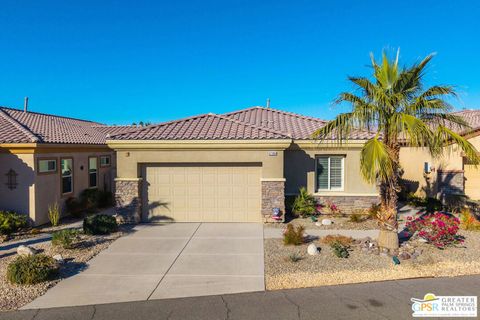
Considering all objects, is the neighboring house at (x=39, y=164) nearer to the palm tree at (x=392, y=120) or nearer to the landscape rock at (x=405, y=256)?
the palm tree at (x=392, y=120)

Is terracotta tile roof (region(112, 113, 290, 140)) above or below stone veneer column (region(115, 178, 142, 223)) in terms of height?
above

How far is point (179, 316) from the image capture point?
6023 millimetres

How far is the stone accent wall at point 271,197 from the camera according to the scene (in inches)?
521

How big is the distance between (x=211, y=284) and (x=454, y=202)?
1285cm

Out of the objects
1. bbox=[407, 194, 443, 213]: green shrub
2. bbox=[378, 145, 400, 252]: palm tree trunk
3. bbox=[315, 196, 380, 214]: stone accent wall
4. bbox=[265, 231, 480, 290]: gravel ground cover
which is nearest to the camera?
bbox=[265, 231, 480, 290]: gravel ground cover

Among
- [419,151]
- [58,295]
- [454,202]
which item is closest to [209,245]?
[58,295]

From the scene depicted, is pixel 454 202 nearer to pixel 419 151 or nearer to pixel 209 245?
pixel 419 151

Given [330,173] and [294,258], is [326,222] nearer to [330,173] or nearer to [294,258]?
[330,173]

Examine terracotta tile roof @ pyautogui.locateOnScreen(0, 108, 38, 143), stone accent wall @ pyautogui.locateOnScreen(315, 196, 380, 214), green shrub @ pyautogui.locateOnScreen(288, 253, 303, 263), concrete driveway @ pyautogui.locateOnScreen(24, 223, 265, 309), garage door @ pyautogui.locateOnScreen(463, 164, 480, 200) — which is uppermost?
terracotta tile roof @ pyautogui.locateOnScreen(0, 108, 38, 143)

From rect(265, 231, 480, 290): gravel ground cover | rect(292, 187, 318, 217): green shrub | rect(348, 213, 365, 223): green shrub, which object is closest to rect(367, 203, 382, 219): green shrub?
rect(348, 213, 365, 223): green shrub

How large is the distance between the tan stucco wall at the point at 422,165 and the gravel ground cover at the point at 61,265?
14564mm

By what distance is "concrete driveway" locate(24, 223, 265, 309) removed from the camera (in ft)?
22.9

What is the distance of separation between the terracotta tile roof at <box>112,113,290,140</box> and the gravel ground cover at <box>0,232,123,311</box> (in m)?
4.04

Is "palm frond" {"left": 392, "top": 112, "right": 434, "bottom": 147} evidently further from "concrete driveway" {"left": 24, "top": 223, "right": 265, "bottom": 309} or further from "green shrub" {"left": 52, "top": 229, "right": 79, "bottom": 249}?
"green shrub" {"left": 52, "top": 229, "right": 79, "bottom": 249}
